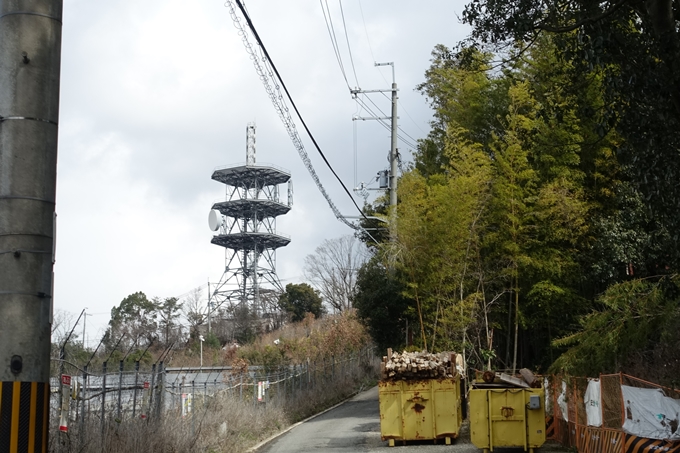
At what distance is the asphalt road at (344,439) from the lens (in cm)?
1748

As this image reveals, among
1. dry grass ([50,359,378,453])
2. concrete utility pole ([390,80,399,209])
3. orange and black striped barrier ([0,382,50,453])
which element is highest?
concrete utility pole ([390,80,399,209])

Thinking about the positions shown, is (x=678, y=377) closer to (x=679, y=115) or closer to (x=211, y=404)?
(x=679, y=115)

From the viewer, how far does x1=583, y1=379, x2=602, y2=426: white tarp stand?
12648 millimetres

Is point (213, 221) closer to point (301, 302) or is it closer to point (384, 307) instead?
point (301, 302)

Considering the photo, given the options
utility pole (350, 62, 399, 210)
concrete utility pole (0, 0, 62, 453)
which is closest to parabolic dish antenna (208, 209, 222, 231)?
utility pole (350, 62, 399, 210)

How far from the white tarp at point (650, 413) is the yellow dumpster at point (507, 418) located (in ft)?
16.4

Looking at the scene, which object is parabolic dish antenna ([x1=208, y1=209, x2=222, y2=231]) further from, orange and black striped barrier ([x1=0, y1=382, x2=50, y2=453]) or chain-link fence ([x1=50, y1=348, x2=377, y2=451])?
orange and black striped barrier ([x1=0, y1=382, x2=50, y2=453])

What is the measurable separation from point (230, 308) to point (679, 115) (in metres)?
68.7

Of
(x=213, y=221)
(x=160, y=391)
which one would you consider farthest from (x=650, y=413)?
(x=213, y=221)

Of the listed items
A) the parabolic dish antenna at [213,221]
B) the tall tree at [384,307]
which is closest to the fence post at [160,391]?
the tall tree at [384,307]

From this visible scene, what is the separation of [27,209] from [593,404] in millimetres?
11044

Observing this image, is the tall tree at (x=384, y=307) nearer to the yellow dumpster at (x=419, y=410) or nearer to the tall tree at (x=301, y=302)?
the yellow dumpster at (x=419, y=410)

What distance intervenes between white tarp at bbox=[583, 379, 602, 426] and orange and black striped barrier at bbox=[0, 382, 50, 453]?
1023cm

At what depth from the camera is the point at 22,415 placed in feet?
14.1
